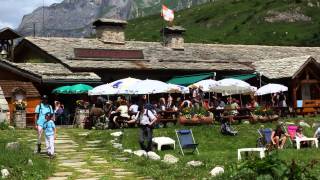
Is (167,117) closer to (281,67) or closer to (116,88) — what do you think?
(116,88)

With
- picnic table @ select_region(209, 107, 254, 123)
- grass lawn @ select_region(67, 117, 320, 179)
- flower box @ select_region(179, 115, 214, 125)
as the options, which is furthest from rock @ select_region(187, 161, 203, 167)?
picnic table @ select_region(209, 107, 254, 123)

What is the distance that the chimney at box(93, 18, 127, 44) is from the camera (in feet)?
110

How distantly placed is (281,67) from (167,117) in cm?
1282

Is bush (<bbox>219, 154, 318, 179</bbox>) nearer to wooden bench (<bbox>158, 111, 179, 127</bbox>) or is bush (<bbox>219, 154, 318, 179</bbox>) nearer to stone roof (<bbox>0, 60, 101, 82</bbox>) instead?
wooden bench (<bbox>158, 111, 179, 127</bbox>)

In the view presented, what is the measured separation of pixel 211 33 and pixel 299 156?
262 feet

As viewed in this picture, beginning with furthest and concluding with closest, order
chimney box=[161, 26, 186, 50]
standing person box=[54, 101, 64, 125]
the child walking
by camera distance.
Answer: chimney box=[161, 26, 186, 50]
standing person box=[54, 101, 64, 125]
the child walking

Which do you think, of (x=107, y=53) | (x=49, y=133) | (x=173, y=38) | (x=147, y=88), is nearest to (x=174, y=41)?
(x=173, y=38)

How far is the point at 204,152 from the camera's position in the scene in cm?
1730

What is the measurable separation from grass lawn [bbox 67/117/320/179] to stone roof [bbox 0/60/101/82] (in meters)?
6.46

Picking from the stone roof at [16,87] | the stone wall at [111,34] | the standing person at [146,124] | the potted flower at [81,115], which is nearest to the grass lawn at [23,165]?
the standing person at [146,124]

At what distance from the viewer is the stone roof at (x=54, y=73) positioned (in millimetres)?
26094

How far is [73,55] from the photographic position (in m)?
29.7

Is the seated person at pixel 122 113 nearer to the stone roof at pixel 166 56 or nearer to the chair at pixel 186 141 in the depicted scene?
the chair at pixel 186 141

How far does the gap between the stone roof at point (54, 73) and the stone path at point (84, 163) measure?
351 inches
